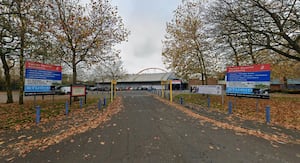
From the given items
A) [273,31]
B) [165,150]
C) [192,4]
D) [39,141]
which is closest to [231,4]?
[273,31]

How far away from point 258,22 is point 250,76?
3.72m

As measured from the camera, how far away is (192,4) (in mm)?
16906

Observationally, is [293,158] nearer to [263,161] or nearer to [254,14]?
[263,161]

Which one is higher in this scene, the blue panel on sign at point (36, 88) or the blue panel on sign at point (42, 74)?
the blue panel on sign at point (42, 74)

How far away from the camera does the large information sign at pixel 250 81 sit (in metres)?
8.74

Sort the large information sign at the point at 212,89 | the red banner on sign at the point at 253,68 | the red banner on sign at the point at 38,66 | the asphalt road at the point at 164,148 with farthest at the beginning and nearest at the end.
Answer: the large information sign at the point at 212,89 → the red banner on sign at the point at 38,66 → the red banner on sign at the point at 253,68 → the asphalt road at the point at 164,148

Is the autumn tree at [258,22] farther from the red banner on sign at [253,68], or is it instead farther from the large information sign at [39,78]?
the large information sign at [39,78]

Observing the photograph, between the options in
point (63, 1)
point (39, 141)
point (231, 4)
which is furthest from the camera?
point (63, 1)

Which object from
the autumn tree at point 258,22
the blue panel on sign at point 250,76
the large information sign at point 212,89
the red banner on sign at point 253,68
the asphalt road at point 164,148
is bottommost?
the asphalt road at point 164,148

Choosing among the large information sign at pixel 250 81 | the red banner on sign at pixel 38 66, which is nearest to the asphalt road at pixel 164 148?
the large information sign at pixel 250 81

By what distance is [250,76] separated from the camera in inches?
376

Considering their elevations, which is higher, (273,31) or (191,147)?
(273,31)

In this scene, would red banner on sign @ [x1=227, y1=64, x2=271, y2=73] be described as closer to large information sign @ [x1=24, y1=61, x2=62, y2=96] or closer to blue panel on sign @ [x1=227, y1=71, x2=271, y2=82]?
blue panel on sign @ [x1=227, y1=71, x2=271, y2=82]

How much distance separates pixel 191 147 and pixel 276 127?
14.8 feet
